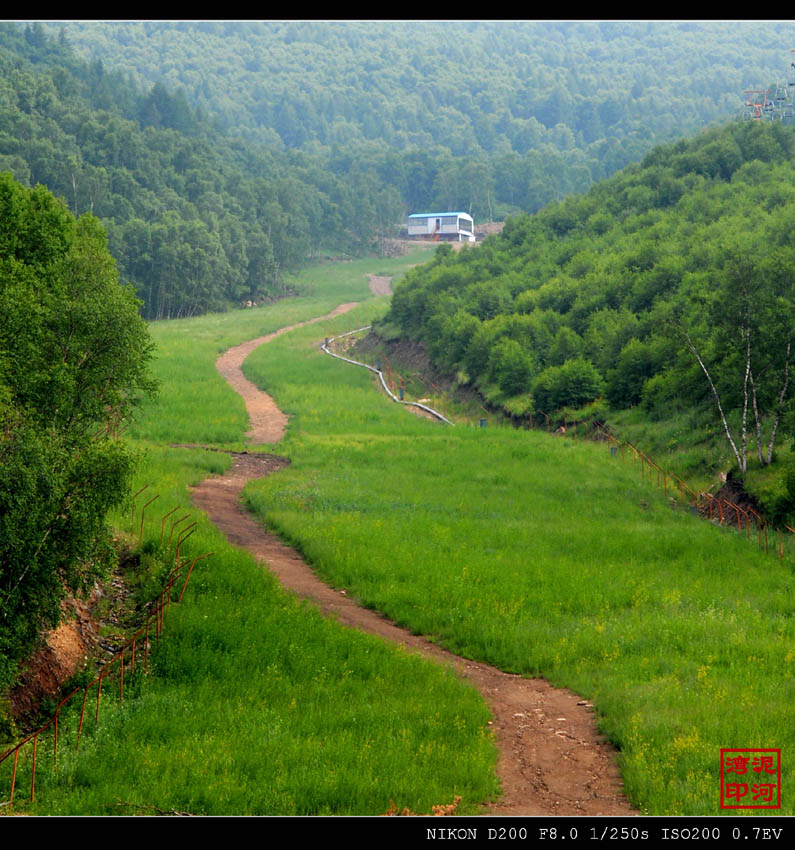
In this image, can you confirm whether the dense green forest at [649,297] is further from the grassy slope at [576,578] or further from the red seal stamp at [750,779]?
the red seal stamp at [750,779]

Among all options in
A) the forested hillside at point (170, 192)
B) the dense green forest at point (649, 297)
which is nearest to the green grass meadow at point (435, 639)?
the dense green forest at point (649, 297)

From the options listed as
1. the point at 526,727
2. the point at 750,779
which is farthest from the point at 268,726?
the point at 750,779

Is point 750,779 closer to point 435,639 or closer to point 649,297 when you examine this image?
point 435,639

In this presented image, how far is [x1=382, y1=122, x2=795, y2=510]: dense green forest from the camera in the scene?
30.8 meters

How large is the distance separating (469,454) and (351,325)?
4809 centimetres

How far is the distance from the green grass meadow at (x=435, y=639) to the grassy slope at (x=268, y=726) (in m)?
0.04

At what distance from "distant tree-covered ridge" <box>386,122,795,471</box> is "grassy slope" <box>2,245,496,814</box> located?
16621 millimetres

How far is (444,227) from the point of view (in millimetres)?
148750

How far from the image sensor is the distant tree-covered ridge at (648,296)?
30844mm

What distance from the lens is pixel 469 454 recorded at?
36156 millimetres

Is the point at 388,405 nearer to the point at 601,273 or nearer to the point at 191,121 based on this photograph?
the point at 601,273

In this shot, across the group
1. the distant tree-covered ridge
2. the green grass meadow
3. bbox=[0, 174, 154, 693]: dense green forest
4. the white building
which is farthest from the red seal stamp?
the white building

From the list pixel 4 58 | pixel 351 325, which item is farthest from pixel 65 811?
pixel 4 58

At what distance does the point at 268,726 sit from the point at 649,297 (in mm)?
39745
